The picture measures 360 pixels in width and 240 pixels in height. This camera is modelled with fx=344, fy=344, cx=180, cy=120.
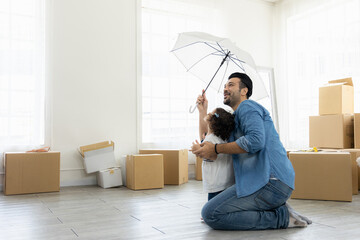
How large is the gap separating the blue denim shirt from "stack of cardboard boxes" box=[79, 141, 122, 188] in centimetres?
215

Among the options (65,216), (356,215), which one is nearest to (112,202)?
(65,216)

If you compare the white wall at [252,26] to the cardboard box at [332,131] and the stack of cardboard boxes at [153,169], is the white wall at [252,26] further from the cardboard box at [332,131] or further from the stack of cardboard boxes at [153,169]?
the stack of cardboard boxes at [153,169]

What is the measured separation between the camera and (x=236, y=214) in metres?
2.04

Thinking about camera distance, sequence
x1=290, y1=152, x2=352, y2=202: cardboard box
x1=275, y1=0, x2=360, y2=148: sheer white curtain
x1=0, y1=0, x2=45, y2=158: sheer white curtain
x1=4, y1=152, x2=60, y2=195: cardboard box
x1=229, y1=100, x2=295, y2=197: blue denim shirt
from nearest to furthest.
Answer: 1. x1=229, y1=100, x2=295, y2=197: blue denim shirt
2. x1=290, y1=152, x2=352, y2=202: cardboard box
3. x1=4, y1=152, x2=60, y2=195: cardboard box
4. x1=0, y1=0, x2=45, y2=158: sheer white curtain
5. x1=275, y1=0, x2=360, y2=148: sheer white curtain

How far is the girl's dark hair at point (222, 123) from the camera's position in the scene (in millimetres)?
2113

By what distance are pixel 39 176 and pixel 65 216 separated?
3.87 feet

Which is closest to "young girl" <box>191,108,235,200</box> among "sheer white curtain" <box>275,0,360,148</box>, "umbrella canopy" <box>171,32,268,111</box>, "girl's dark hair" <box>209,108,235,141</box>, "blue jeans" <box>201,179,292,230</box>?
"girl's dark hair" <box>209,108,235,141</box>

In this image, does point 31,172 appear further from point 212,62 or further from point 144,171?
point 212,62

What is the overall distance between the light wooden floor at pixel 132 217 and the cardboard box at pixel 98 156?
416 millimetres

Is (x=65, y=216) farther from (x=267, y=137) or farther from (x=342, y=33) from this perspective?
(x=342, y=33)

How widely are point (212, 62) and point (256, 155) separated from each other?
1.03 metres

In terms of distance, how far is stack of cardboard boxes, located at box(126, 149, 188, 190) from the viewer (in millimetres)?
3746

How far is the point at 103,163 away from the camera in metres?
3.98

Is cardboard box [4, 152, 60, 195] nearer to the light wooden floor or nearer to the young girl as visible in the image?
the light wooden floor
